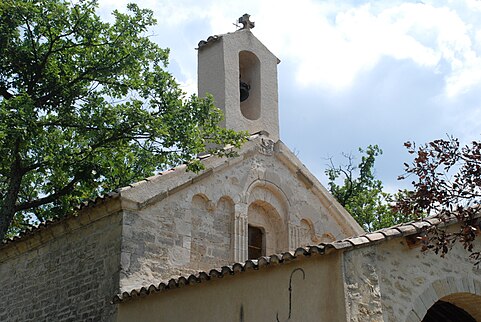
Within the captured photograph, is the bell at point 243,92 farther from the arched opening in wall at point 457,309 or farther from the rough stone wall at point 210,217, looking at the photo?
the arched opening in wall at point 457,309

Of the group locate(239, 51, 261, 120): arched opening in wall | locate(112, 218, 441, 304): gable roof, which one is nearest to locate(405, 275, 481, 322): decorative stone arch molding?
locate(112, 218, 441, 304): gable roof

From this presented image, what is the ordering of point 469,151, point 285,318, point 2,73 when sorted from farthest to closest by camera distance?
point 2,73 → point 285,318 → point 469,151

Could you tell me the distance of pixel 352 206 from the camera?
2097 centimetres

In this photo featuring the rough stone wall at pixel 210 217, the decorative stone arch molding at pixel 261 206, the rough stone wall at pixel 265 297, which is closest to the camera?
the rough stone wall at pixel 265 297

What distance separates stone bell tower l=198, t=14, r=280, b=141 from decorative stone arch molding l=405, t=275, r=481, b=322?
5.56m

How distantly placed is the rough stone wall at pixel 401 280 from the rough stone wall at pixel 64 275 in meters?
4.26

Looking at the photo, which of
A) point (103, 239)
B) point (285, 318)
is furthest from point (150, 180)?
point (285, 318)

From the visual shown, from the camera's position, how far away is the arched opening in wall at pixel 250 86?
44.7 feet

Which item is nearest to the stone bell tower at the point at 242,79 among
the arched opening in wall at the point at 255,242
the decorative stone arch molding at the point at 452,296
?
the arched opening in wall at the point at 255,242

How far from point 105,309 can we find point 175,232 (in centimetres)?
177

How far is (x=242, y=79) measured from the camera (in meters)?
14.2

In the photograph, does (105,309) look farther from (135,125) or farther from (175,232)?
(135,125)

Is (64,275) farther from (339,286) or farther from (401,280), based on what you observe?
(401,280)

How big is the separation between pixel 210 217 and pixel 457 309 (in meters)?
4.50
